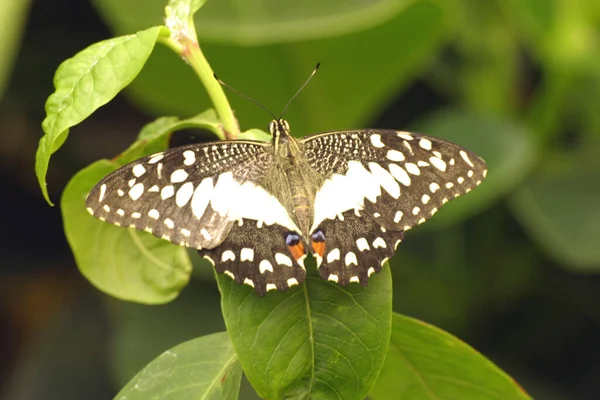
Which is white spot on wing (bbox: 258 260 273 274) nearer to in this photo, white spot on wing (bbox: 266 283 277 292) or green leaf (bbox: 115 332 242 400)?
white spot on wing (bbox: 266 283 277 292)

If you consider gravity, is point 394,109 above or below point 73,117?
below

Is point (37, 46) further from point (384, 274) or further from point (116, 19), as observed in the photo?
point (384, 274)

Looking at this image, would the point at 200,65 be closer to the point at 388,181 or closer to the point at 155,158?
the point at 155,158

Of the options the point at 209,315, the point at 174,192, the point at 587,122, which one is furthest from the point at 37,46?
the point at 587,122

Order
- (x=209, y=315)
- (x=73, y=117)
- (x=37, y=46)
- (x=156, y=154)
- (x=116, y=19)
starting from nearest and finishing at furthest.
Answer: (x=73, y=117)
(x=156, y=154)
(x=116, y=19)
(x=209, y=315)
(x=37, y=46)

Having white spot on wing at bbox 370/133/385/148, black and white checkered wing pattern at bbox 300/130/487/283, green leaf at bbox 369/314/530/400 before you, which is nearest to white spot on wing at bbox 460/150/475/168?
black and white checkered wing pattern at bbox 300/130/487/283

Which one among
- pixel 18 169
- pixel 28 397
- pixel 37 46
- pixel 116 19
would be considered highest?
pixel 116 19

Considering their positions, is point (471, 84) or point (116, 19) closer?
point (116, 19)
